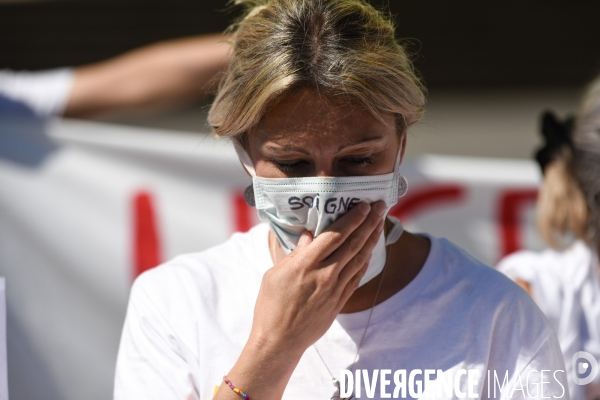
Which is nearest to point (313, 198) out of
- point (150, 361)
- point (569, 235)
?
point (150, 361)

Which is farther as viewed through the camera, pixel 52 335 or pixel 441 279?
pixel 52 335

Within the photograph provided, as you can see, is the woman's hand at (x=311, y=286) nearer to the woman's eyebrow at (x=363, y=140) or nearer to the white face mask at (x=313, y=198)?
→ the white face mask at (x=313, y=198)

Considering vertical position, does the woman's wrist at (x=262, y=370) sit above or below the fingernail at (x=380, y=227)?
below

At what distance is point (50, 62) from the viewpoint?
→ 6109 millimetres

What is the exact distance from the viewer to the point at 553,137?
9.28ft

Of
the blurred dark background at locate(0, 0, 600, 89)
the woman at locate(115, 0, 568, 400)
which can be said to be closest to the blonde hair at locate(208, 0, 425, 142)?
the woman at locate(115, 0, 568, 400)

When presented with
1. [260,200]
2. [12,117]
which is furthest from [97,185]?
[260,200]

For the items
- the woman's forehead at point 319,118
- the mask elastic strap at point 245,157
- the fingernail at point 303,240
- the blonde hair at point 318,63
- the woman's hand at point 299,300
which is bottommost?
the woman's hand at point 299,300

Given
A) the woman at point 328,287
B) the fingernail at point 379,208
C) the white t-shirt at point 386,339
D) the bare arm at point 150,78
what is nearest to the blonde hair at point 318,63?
the woman at point 328,287

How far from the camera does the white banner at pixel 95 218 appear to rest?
9.82ft

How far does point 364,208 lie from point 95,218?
5.51ft

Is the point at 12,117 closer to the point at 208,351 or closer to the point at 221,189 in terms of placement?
the point at 221,189

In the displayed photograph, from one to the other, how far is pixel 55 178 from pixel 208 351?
1.59 metres

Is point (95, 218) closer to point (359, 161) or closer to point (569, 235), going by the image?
point (359, 161)
